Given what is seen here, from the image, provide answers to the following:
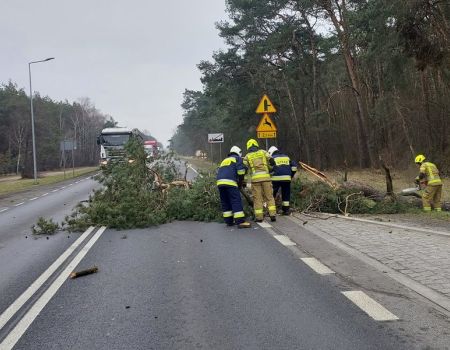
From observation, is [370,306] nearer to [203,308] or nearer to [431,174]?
[203,308]

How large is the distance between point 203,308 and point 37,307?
5.77ft

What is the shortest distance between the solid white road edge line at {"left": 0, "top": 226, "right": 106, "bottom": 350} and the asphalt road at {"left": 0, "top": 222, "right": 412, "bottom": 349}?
0.23ft

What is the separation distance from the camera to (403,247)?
25.3ft

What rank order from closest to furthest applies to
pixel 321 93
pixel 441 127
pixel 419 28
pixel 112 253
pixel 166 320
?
1. pixel 166 320
2. pixel 112 253
3. pixel 419 28
4. pixel 441 127
5. pixel 321 93

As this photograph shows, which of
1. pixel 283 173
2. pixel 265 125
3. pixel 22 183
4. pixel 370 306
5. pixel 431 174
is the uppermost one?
pixel 265 125

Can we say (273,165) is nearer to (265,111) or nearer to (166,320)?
(265,111)

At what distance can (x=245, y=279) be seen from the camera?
618cm

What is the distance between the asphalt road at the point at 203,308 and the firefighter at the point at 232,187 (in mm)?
2543

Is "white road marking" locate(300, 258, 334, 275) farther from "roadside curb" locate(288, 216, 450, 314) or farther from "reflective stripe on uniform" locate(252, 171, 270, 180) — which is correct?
"reflective stripe on uniform" locate(252, 171, 270, 180)

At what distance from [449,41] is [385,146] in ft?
58.7

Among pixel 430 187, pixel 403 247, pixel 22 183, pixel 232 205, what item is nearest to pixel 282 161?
pixel 232 205

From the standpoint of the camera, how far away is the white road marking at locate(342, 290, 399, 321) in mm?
4656

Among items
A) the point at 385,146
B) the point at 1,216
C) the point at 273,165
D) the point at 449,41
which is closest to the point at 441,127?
the point at 385,146

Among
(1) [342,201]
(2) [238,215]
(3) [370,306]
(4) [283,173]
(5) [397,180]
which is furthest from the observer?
(5) [397,180]
